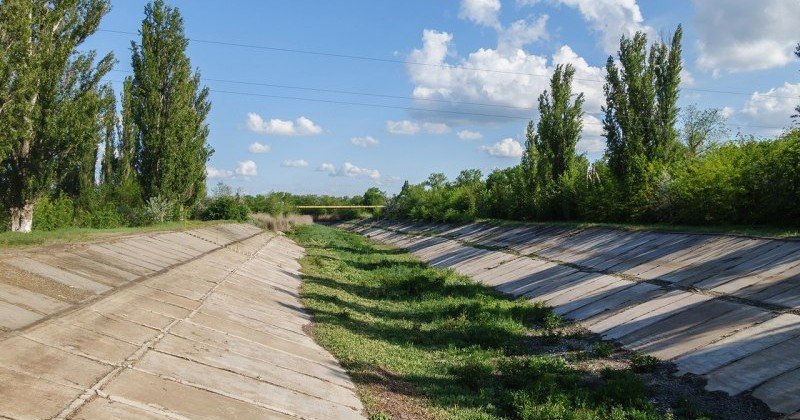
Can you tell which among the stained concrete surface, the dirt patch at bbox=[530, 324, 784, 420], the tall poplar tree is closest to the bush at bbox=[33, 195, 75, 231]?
the tall poplar tree

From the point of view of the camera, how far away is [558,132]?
35219 mm

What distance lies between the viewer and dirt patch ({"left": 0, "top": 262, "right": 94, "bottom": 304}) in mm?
7934

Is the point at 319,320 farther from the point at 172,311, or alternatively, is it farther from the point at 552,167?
the point at 552,167

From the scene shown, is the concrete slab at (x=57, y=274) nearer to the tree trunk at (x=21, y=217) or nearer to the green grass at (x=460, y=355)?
the green grass at (x=460, y=355)

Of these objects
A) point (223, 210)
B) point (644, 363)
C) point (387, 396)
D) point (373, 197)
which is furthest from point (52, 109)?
point (373, 197)

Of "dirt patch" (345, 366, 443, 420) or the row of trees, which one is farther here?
the row of trees

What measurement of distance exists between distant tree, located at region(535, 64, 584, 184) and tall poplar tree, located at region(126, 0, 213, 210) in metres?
21.0

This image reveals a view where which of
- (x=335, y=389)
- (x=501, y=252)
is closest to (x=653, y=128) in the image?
(x=501, y=252)

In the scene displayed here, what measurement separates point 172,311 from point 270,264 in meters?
13.2

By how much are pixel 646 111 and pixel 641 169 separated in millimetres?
3246

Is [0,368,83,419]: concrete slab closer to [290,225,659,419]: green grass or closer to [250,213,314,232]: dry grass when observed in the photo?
[290,225,659,419]: green grass

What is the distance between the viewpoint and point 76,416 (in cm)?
457

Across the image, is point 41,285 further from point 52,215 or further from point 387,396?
point 52,215

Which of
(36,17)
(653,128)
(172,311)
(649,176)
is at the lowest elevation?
(172,311)
